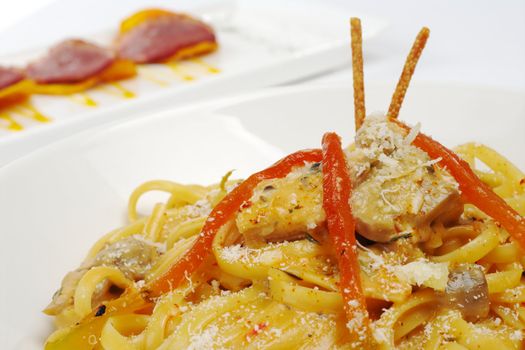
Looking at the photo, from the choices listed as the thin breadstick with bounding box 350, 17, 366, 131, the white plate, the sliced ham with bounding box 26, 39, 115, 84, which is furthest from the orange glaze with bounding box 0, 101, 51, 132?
the thin breadstick with bounding box 350, 17, 366, 131

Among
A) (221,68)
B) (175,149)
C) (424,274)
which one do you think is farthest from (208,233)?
(221,68)

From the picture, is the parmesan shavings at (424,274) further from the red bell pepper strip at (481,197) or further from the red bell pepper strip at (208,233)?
the red bell pepper strip at (208,233)

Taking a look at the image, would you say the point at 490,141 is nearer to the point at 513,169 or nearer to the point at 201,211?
the point at 513,169

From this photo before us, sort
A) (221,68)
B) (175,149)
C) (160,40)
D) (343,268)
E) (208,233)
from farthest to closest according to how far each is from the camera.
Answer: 1. (160,40)
2. (221,68)
3. (175,149)
4. (208,233)
5. (343,268)

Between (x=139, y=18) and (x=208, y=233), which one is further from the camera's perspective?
(x=139, y=18)

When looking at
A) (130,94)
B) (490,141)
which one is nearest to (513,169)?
(490,141)

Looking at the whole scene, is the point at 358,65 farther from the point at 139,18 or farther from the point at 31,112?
the point at 139,18
